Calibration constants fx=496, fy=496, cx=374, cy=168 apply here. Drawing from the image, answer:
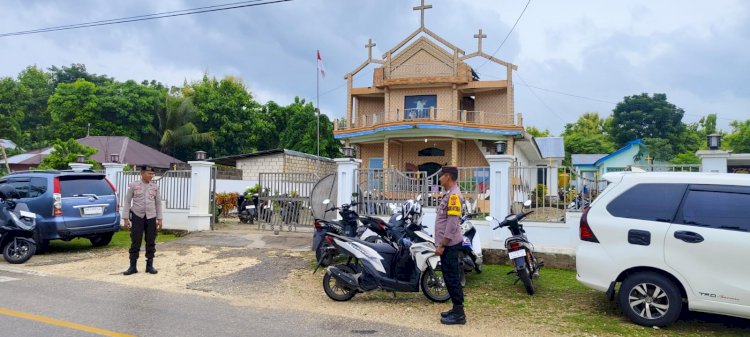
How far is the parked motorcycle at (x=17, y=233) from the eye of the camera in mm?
8820

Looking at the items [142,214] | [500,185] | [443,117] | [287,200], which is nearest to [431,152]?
[443,117]

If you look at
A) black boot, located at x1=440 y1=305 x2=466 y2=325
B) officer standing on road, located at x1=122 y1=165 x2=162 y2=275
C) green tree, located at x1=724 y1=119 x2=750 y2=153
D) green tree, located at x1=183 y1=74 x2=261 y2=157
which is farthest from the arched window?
green tree, located at x1=724 y1=119 x2=750 y2=153

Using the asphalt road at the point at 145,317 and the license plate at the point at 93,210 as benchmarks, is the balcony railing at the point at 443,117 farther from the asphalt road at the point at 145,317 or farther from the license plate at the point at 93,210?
the asphalt road at the point at 145,317

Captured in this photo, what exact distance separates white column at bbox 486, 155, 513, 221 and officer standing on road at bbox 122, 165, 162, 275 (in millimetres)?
5701

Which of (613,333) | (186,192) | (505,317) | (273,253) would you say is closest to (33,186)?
(186,192)

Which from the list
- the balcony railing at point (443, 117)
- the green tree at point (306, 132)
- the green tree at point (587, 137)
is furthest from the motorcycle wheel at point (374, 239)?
the green tree at point (587, 137)

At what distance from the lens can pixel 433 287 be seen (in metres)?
6.27

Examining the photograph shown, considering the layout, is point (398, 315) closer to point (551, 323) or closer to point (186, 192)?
point (551, 323)

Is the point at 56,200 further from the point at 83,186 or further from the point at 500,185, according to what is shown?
the point at 500,185

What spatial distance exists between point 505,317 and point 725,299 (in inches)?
84.0

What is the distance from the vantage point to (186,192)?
12.4 meters

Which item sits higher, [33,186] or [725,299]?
[33,186]

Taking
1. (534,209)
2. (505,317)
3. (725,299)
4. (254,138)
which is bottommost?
(505,317)

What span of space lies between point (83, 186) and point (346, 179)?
5168 millimetres
